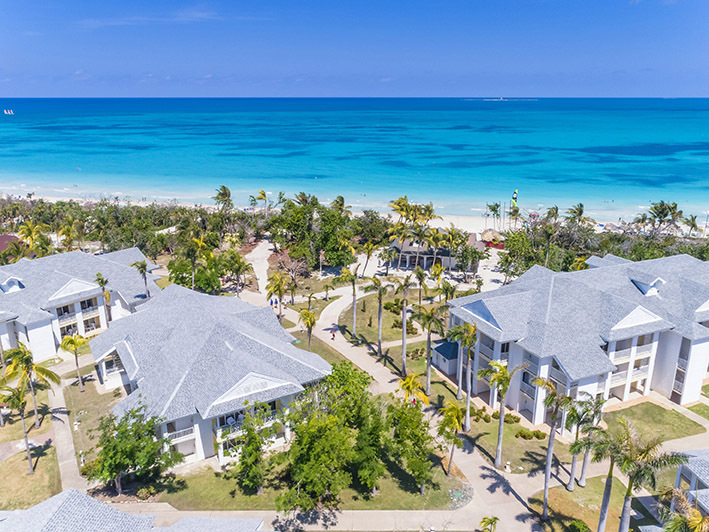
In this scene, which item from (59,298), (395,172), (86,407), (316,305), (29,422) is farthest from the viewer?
(395,172)

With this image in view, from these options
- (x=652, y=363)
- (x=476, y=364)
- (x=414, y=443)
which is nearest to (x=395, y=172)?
(x=476, y=364)

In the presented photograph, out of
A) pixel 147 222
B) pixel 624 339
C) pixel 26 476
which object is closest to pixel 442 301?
pixel 624 339

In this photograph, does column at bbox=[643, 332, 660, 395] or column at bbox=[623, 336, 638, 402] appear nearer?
column at bbox=[623, 336, 638, 402]

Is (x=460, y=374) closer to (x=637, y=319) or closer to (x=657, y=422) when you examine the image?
(x=637, y=319)

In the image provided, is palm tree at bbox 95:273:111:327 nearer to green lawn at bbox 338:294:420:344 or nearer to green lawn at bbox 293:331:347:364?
green lawn at bbox 293:331:347:364

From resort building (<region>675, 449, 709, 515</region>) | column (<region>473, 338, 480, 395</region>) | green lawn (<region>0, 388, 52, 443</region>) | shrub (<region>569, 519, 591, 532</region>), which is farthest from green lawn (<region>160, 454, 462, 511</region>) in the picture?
green lawn (<region>0, 388, 52, 443</region>)

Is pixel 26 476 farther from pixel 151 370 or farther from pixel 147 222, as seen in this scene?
pixel 147 222

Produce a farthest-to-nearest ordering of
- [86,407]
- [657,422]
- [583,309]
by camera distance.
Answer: [583,309] < [86,407] < [657,422]
